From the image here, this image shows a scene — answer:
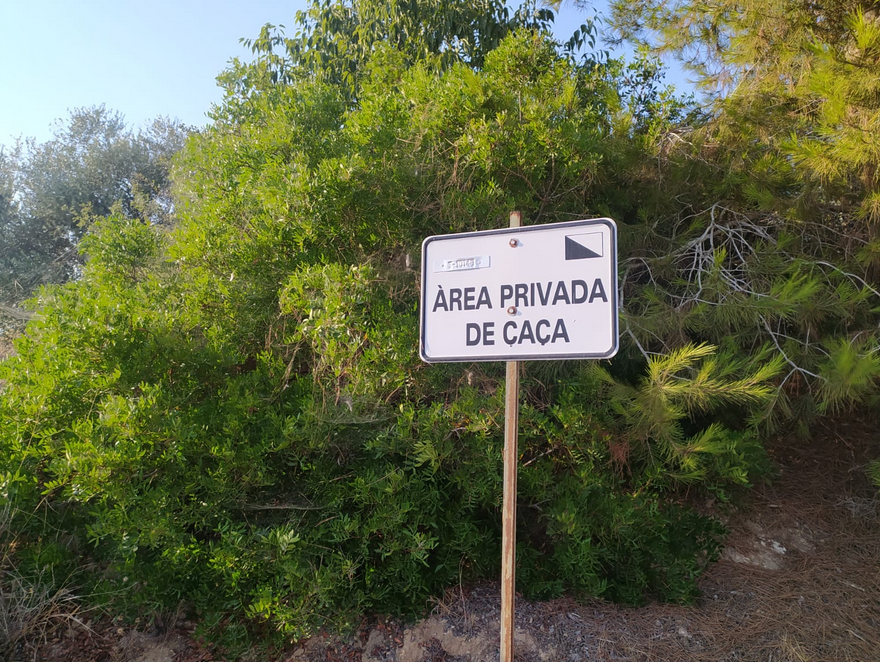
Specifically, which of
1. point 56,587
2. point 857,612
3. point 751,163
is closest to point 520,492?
point 857,612

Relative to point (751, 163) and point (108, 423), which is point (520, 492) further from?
point (751, 163)

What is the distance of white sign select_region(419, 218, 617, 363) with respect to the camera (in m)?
2.20

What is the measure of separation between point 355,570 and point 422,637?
53 cm

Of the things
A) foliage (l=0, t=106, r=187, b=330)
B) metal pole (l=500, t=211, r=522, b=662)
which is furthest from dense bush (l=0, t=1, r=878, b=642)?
foliage (l=0, t=106, r=187, b=330)

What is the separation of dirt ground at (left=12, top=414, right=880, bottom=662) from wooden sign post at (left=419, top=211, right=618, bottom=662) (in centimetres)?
136

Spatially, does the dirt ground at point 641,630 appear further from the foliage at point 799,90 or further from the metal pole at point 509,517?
the foliage at point 799,90

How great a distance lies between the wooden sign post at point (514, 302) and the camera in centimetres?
220

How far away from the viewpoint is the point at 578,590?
3896 mm

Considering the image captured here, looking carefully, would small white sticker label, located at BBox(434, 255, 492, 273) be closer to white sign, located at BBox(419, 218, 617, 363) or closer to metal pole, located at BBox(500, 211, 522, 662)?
white sign, located at BBox(419, 218, 617, 363)

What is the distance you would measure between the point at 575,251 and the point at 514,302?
278mm

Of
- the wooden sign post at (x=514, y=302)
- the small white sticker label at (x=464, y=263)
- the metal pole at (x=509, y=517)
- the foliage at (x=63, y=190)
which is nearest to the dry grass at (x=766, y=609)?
the metal pole at (x=509, y=517)

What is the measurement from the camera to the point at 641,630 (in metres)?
3.57

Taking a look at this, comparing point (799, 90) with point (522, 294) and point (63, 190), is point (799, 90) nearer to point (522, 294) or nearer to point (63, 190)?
point (522, 294)

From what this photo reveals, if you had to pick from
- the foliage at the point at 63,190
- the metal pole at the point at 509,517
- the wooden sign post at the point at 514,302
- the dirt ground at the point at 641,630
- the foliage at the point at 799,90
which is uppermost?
the foliage at the point at 63,190
